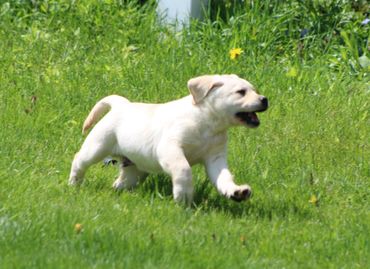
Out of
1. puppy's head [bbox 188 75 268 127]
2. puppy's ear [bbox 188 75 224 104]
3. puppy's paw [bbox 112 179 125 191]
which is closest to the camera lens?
puppy's head [bbox 188 75 268 127]

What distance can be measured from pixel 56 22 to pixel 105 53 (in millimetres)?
721

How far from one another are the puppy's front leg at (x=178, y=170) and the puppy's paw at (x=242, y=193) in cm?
26

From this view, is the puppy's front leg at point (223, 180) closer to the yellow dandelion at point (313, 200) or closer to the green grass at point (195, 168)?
the green grass at point (195, 168)

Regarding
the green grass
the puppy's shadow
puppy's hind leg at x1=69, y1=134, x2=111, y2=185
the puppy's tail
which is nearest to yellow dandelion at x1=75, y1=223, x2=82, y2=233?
the green grass

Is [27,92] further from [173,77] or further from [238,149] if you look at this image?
[238,149]

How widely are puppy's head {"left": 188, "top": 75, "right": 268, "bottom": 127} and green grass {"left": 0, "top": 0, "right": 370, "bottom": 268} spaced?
1.65ft

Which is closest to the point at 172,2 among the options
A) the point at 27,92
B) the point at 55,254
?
the point at 27,92

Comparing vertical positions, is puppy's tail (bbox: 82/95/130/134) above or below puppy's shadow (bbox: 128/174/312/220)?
above

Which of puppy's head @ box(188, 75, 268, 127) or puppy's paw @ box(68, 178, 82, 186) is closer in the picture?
puppy's head @ box(188, 75, 268, 127)

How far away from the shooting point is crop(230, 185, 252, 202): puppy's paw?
565cm

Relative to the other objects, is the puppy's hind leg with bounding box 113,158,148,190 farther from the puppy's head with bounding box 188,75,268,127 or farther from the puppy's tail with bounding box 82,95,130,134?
the puppy's head with bounding box 188,75,268,127

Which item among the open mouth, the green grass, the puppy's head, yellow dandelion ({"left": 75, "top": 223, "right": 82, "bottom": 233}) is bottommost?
the green grass

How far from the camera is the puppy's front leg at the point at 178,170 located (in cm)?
577

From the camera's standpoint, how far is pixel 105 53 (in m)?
8.80
